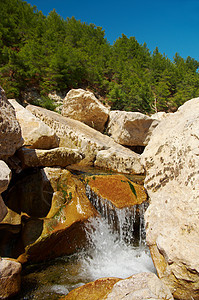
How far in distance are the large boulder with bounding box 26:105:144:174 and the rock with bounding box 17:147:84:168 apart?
8.16 feet

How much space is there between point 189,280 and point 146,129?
855 cm

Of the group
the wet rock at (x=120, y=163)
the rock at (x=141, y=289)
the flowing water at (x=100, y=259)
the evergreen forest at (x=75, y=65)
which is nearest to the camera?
the rock at (x=141, y=289)

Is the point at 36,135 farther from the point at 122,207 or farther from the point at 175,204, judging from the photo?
the point at 175,204

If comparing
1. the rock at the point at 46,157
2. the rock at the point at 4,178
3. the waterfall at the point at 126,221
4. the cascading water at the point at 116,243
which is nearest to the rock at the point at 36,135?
the rock at the point at 46,157

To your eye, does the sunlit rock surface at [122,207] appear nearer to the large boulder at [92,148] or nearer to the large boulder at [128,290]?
the large boulder at [128,290]

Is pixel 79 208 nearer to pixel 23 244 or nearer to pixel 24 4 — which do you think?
pixel 23 244

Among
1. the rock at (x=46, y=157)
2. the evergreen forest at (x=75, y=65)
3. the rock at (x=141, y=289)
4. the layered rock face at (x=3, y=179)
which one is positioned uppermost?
the evergreen forest at (x=75, y=65)

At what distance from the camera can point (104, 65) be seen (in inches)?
798

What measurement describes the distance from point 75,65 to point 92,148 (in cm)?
1041

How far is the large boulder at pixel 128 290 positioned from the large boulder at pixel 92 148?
5053 millimetres

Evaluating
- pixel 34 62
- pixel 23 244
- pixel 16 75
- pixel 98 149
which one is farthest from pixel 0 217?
pixel 34 62

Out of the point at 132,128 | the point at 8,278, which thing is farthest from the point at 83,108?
the point at 8,278

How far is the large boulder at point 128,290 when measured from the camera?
2.04 metres

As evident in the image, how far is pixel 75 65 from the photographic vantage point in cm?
1584
